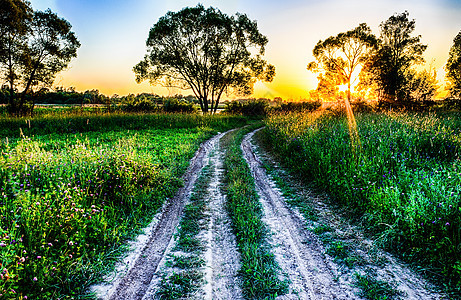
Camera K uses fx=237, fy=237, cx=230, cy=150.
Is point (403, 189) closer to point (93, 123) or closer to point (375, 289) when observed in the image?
point (375, 289)

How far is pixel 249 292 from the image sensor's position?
8.88 ft

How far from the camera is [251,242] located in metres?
3.70

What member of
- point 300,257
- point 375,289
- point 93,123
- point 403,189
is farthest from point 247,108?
point 375,289

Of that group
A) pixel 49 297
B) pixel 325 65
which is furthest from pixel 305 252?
pixel 325 65

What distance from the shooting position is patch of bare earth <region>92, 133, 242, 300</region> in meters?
2.73

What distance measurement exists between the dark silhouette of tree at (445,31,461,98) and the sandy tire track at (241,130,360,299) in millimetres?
28286

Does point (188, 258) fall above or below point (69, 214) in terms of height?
below

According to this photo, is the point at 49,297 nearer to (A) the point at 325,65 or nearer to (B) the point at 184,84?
(B) the point at 184,84

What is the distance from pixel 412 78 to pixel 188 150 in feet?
92.4

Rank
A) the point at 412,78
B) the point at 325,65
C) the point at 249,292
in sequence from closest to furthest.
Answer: the point at 249,292
the point at 412,78
the point at 325,65

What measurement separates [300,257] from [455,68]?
31.1 meters

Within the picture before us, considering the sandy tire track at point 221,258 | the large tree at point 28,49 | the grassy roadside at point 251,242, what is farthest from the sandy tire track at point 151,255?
the large tree at point 28,49

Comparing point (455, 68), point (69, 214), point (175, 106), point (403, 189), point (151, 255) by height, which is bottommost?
point (151, 255)

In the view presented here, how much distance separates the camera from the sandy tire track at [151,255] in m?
2.75
